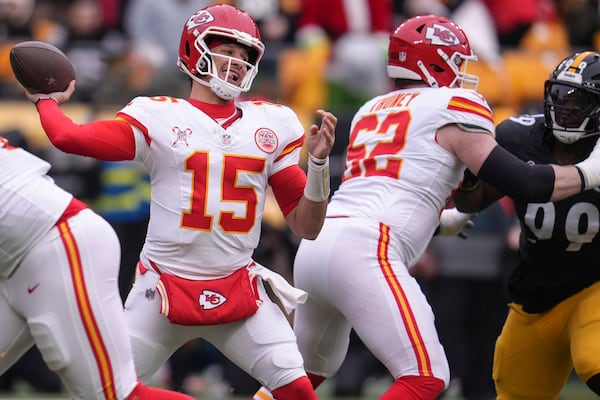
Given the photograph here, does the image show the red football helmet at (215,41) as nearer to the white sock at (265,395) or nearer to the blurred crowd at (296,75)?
the white sock at (265,395)

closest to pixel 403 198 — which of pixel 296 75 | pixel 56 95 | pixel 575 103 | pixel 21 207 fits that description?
pixel 575 103

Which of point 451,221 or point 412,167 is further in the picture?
point 451,221

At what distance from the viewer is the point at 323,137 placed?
4.95 metres

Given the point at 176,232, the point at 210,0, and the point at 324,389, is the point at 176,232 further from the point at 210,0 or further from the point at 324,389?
the point at 210,0

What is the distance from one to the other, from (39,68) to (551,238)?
2.29m

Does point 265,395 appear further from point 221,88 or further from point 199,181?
point 221,88

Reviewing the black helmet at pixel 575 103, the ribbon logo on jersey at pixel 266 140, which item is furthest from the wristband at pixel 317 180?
the black helmet at pixel 575 103

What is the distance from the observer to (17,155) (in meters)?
4.71

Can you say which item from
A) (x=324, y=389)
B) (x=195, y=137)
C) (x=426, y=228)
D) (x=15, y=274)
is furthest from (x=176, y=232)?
(x=324, y=389)

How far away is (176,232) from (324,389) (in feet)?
14.1

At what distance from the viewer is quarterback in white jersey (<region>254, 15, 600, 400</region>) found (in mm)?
5215

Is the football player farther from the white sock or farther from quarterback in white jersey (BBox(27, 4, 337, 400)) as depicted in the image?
the white sock

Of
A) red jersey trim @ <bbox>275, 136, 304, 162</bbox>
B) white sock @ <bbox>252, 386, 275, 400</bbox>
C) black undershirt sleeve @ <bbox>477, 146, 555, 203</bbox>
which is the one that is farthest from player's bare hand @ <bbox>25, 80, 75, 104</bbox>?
black undershirt sleeve @ <bbox>477, 146, 555, 203</bbox>

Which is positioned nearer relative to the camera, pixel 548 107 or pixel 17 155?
pixel 17 155
